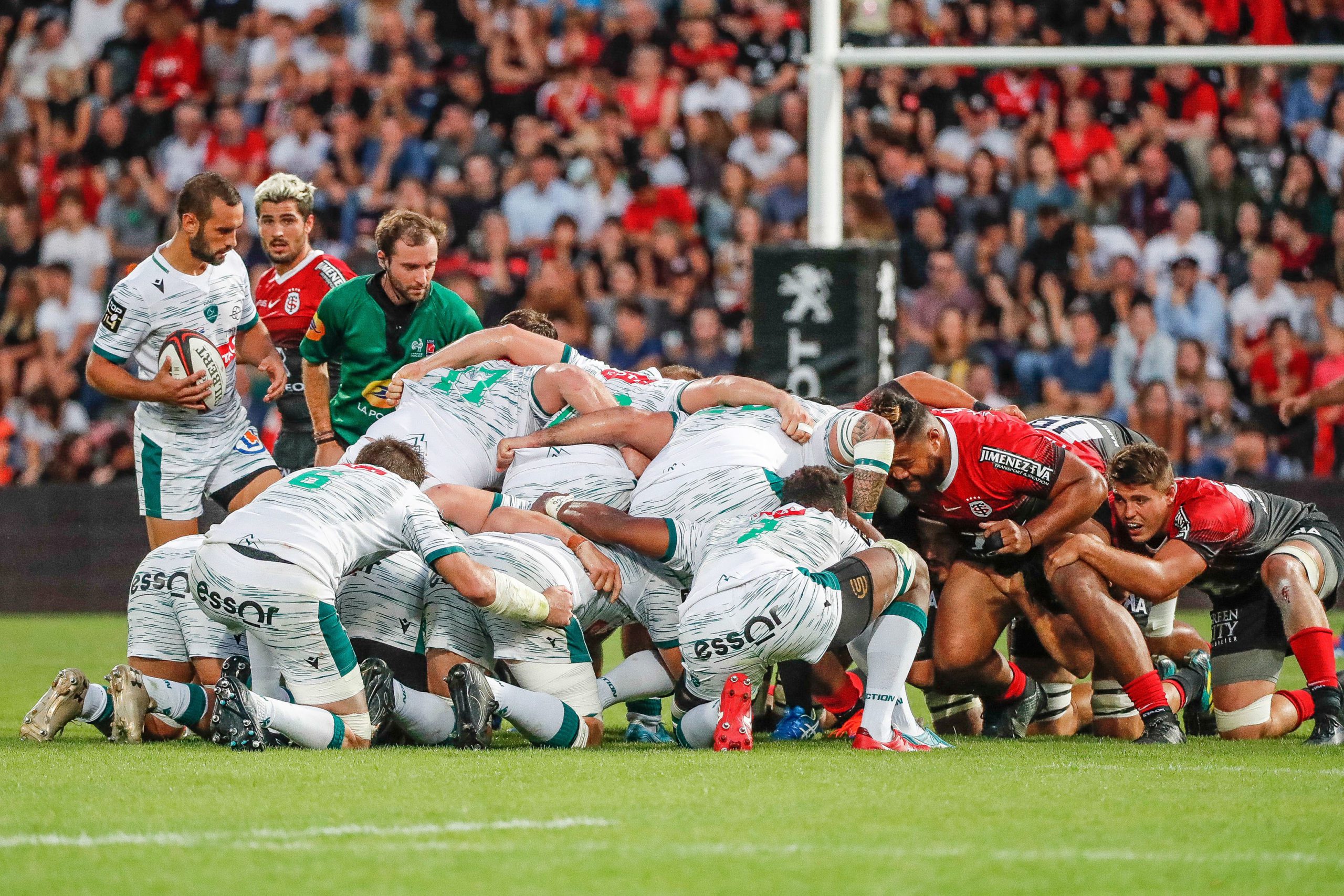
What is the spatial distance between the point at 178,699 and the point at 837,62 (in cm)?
651

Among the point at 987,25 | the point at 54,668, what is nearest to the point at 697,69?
the point at 987,25

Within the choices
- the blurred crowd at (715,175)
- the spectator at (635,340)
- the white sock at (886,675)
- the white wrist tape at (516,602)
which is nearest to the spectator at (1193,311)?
the blurred crowd at (715,175)

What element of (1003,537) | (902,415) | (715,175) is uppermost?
(715,175)

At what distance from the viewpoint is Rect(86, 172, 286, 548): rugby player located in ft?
26.9

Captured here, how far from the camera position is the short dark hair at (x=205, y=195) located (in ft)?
26.7

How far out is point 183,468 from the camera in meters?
8.42

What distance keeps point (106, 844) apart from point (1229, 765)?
3661 millimetres

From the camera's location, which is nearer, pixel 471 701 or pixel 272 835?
pixel 272 835

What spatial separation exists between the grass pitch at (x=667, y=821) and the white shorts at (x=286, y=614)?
0.99 ft

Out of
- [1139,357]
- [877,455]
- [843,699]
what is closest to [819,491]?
[877,455]

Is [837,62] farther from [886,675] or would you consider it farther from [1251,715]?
→ [886,675]

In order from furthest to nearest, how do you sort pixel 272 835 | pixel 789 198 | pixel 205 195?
pixel 789 198
pixel 205 195
pixel 272 835

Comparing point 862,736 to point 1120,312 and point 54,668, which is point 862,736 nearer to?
point 54,668

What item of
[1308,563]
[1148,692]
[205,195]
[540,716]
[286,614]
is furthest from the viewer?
[205,195]
